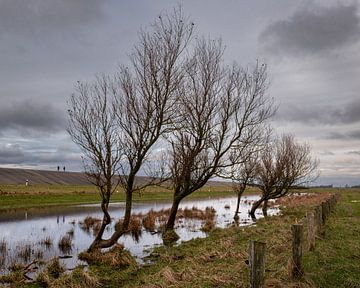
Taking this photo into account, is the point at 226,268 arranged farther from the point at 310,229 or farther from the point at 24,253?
the point at 24,253

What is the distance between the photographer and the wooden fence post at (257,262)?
25.0 ft

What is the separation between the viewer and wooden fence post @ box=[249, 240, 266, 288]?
7.61 metres

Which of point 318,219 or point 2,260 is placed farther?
point 318,219

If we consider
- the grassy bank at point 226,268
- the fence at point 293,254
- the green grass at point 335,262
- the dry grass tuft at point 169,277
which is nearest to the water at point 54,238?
the grassy bank at point 226,268

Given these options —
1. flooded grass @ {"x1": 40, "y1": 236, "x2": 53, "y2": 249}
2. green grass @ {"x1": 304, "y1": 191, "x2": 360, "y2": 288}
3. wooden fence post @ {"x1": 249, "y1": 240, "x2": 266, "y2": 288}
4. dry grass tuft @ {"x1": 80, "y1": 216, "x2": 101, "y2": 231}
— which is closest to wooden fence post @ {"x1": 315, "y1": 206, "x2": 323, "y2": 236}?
green grass @ {"x1": 304, "y1": 191, "x2": 360, "y2": 288}

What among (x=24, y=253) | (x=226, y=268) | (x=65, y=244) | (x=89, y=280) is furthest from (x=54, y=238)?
(x=226, y=268)

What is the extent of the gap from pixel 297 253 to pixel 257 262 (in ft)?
10.7

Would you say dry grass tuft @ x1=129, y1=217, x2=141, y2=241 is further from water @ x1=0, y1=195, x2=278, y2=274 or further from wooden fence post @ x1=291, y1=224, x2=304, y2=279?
wooden fence post @ x1=291, y1=224, x2=304, y2=279

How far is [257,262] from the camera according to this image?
7.65 meters

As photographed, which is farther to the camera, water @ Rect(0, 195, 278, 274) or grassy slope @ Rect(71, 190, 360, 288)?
water @ Rect(0, 195, 278, 274)

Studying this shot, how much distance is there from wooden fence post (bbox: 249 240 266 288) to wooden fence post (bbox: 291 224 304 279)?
2901 mm

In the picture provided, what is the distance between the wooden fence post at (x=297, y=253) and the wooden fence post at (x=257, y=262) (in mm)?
2901

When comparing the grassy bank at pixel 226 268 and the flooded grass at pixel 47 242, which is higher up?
the grassy bank at pixel 226 268

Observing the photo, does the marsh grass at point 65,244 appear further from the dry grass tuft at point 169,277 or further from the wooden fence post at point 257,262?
the wooden fence post at point 257,262
